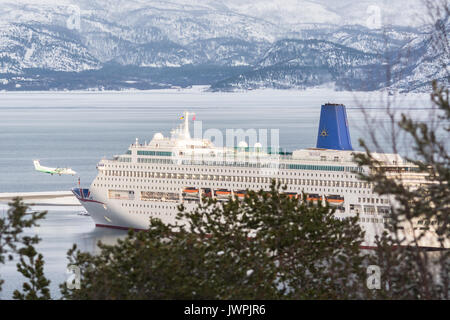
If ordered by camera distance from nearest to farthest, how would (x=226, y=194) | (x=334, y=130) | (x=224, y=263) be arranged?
(x=224, y=263), (x=226, y=194), (x=334, y=130)

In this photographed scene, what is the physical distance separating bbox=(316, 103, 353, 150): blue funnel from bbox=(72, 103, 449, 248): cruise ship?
0.05 meters

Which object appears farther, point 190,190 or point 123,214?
point 123,214

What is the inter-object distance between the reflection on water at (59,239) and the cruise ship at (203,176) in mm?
1524

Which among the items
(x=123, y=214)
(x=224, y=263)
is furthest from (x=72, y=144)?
(x=224, y=263)

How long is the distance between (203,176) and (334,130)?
7.77 meters

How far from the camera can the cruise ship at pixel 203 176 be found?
1858 inches

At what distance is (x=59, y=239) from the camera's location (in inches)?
1837

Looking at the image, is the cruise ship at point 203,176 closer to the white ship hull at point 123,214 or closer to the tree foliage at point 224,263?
the white ship hull at point 123,214

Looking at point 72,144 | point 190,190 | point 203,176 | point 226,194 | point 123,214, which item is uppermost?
point 72,144

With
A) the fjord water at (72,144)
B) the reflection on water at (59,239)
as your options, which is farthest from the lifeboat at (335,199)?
the reflection on water at (59,239)

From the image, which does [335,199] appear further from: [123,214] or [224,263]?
[224,263]

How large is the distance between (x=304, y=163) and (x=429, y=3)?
3195cm

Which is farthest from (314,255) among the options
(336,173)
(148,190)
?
(148,190)
